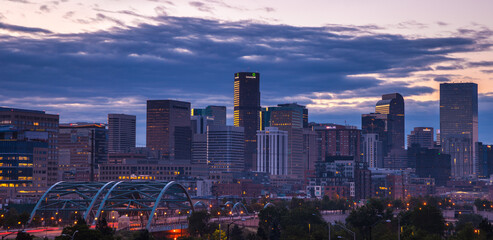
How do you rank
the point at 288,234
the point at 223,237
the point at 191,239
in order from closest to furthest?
the point at 191,239, the point at 223,237, the point at 288,234

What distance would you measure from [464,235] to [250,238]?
149ft

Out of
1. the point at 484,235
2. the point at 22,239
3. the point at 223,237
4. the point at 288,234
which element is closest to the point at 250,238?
the point at 223,237

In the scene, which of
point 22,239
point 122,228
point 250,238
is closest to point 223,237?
point 250,238

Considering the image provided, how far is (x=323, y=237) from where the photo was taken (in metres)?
164

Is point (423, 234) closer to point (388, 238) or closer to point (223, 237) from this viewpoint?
point (388, 238)

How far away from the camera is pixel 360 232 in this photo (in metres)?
198

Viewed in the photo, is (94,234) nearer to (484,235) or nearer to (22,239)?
(22,239)

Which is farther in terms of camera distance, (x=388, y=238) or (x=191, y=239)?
(x=191, y=239)

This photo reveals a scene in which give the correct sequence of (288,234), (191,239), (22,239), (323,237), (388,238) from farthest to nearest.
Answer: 1. (288,234)
2. (323,237)
3. (191,239)
4. (388,238)
5. (22,239)

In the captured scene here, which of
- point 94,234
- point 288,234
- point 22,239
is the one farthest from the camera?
point 288,234

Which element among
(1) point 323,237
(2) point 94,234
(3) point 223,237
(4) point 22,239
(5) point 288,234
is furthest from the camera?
→ (5) point 288,234

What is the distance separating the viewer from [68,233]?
128875 mm

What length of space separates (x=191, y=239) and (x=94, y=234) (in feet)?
106

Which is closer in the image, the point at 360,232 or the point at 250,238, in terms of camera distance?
the point at 250,238
